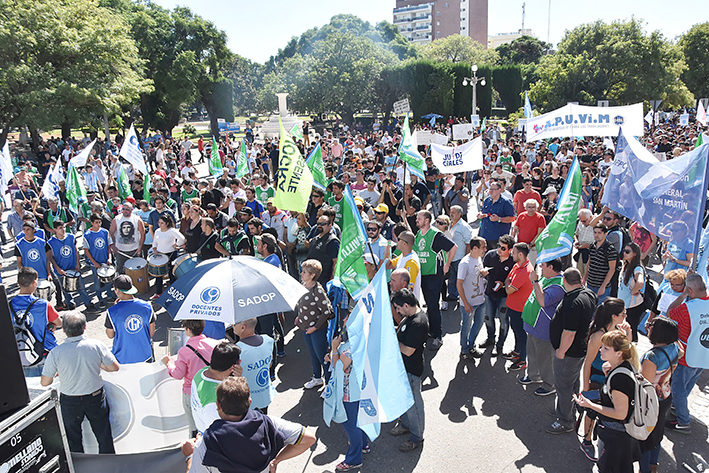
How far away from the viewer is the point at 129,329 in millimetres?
5285

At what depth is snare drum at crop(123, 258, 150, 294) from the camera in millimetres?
9297

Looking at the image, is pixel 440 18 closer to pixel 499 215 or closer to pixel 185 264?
pixel 499 215

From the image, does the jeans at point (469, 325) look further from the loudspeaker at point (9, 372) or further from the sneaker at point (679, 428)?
the loudspeaker at point (9, 372)

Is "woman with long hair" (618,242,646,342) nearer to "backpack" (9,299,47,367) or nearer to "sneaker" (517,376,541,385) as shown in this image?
"sneaker" (517,376,541,385)

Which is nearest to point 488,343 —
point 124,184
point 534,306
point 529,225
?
point 534,306

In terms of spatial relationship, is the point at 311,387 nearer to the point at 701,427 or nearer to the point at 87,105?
the point at 701,427

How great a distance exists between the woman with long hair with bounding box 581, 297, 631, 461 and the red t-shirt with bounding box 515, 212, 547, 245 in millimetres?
3499

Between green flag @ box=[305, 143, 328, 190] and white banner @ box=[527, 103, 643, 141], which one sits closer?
green flag @ box=[305, 143, 328, 190]

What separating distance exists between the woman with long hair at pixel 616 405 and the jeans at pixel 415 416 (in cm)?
148

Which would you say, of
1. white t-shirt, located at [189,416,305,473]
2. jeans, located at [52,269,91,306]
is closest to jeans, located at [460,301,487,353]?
white t-shirt, located at [189,416,305,473]

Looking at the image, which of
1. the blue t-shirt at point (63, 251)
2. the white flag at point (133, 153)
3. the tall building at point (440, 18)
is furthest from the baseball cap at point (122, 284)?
the tall building at point (440, 18)

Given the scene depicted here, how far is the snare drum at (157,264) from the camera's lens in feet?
29.9

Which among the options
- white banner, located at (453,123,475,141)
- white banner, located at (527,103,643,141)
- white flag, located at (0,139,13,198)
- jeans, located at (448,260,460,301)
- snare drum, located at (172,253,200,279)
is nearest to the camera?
snare drum, located at (172,253,200,279)

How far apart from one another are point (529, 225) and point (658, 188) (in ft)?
9.51
